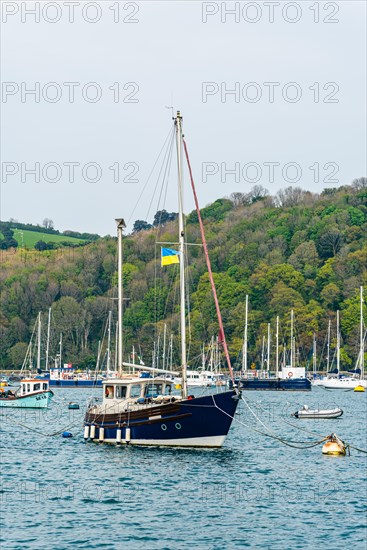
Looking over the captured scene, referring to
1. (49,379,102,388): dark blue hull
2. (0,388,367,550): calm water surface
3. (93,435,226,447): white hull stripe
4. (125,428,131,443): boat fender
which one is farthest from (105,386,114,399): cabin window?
(49,379,102,388): dark blue hull

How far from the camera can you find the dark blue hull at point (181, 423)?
192 ft

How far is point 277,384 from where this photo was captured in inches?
6580

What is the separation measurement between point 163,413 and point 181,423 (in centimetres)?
119

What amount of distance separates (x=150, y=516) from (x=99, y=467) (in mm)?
13802

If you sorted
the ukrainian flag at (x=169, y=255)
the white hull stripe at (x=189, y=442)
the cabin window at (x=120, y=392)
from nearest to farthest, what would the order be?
the white hull stripe at (x=189, y=442), the ukrainian flag at (x=169, y=255), the cabin window at (x=120, y=392)

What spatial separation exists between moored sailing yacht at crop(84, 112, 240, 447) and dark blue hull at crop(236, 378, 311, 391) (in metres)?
101

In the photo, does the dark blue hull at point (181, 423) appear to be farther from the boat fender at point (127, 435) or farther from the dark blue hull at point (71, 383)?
the dark blue hull at point (71, 383)

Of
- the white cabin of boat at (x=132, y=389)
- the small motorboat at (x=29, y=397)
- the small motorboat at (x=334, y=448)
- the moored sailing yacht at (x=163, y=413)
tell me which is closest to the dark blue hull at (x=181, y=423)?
the moored sailing yacht at (x=163, y=413)

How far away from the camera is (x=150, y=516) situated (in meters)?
43.4

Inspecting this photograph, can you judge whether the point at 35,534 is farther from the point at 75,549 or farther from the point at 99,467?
the point at 99,467

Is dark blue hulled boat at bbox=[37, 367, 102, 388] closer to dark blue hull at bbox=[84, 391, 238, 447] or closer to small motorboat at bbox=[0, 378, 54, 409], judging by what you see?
small motorboat at bbox=[0, 378, 54, 409]

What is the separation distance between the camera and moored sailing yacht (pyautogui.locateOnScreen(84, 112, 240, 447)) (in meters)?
58.6

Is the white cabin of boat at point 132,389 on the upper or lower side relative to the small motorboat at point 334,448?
upper

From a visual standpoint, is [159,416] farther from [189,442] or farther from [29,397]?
[29,397]
